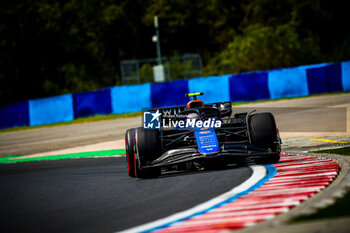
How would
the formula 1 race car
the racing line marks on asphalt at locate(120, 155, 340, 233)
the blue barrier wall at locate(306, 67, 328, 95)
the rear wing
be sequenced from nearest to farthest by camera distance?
the racing line marks on asphalt at locate(120, 155, 340, 233) → the formula 1 race car → the rear wing → the blue barrier wall at locate(306, 67, 328, 95)

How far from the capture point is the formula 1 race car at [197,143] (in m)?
8.04

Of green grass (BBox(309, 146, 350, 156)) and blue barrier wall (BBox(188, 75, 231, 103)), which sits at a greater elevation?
blue barrier wall (BBox(188, 75, 231, 103))

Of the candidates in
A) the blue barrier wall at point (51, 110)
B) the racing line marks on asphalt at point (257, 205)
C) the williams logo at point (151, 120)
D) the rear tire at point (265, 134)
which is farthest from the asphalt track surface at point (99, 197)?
the blue barrier wall at point (51, 110)

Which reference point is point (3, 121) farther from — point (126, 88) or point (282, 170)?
point (282, 170)

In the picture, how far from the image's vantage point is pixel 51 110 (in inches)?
1256

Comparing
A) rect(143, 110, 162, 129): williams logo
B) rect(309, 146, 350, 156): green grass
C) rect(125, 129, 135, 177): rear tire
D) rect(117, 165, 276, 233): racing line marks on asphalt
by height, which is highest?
rect(143, 110, 162, 129): williams logo

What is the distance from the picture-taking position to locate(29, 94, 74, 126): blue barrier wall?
1238 inches

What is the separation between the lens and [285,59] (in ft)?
120

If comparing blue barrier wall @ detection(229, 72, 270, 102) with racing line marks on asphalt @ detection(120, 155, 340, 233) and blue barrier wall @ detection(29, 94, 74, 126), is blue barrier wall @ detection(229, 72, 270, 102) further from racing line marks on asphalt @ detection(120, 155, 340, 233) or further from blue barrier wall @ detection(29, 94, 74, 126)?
racing line marks on asphalt @ detection(120, 155, 340, 233)

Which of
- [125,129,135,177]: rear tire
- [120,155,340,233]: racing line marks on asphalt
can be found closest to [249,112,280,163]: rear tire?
[120,155,340,233]: racing line marks on asphalt

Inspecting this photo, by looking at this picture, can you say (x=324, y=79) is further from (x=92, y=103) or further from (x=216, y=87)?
(x=92, y=103)

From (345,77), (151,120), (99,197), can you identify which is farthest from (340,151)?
(345,77)

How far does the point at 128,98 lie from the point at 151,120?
71.5 ft

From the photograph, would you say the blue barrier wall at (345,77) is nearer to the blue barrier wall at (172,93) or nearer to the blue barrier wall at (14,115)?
the blue barrier wall at (172,93)
